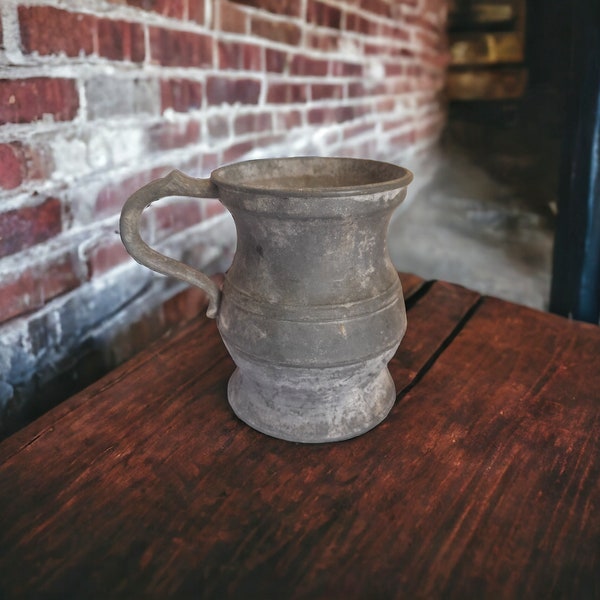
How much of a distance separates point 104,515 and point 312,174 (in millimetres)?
462

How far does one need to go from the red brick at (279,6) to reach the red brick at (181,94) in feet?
0.67

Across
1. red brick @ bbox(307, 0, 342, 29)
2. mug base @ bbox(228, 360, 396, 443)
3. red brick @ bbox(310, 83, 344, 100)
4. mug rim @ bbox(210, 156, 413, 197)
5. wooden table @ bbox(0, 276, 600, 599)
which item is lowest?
wooden table @ bbox(0, 276, 600, 599)

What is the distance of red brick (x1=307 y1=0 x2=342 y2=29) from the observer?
1312 millimetres

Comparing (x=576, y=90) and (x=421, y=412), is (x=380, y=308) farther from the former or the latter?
(x=576, y=90)

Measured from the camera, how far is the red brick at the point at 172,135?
3.09 ft

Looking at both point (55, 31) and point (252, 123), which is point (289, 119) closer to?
point (252, 123)

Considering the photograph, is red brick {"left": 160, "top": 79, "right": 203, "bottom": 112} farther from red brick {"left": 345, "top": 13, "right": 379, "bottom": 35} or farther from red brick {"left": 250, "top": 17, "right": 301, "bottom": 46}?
red brick {"left": 345, "top": 13, "right": 379, "bottom": 35}

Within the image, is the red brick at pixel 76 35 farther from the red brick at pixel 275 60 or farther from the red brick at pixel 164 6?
the red brick at pixel 275 60

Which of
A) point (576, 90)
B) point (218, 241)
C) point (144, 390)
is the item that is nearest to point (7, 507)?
point (144, 390)

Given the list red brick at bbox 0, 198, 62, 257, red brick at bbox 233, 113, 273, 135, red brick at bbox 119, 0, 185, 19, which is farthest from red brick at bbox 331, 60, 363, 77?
red brick at bbox 0, 198, 62, 257

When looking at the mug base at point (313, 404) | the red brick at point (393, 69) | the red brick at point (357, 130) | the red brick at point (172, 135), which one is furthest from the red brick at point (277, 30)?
the mug base at point (313, 404)

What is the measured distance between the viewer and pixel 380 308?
2.11ft

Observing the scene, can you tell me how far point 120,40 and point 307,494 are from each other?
0.68 metres

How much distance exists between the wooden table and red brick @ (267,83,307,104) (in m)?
0.68
